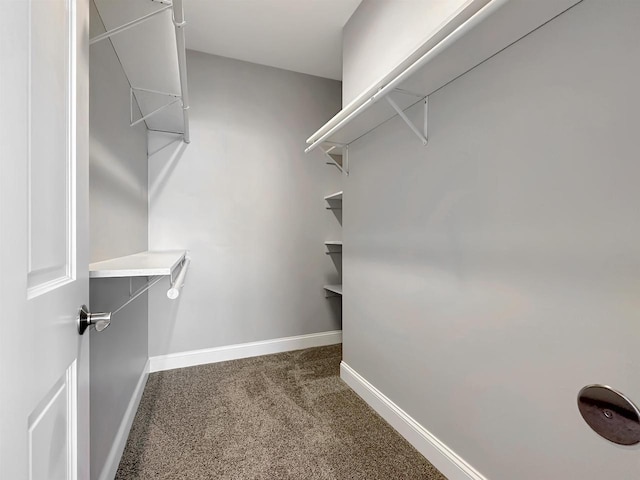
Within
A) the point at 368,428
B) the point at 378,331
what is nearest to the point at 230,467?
the point at 368,428

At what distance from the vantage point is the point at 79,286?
745mm

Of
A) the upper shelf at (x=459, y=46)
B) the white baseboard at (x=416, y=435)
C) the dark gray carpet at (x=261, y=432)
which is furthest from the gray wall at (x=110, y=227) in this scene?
the white baseboard at (x=416, y=435)

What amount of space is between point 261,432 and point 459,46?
2.06m

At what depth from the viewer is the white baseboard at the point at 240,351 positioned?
2.55m

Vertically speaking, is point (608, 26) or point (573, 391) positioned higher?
point (608, 26)

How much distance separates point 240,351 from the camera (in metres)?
2.76

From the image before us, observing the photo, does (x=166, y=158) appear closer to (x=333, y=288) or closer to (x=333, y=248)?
(x=333, y=248)

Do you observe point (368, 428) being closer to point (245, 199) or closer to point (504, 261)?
point (504, 261)

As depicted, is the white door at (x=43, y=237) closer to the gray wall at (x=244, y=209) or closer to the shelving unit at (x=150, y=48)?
the shelving unit at (x=150, y=48)

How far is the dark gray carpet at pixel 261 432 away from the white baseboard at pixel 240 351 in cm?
12

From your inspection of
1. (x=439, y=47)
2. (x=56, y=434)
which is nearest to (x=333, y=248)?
(x=439, y=47)

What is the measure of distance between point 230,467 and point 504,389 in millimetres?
1286

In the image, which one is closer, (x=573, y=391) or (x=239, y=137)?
(x=573, y=391)

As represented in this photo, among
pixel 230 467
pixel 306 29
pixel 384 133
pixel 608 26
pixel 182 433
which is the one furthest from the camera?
pixel 306 29
